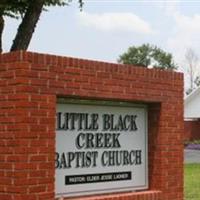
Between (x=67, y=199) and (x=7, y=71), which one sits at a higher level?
(x=7, y=71)

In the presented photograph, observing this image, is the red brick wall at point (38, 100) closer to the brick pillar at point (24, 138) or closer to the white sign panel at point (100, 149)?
the brick pillar at point (24, 138)

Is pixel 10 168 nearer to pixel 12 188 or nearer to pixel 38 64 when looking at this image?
pixel 12 188

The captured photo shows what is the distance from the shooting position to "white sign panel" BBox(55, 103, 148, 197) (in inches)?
353

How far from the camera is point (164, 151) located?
1047 centimetres

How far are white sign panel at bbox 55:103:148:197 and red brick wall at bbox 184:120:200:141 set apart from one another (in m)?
45.6

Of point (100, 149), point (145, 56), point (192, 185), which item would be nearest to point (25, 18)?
point (192, 185)

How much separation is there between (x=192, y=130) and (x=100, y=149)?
4793 centimetres

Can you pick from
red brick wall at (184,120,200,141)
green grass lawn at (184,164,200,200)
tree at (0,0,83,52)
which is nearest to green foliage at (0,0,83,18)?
tree at (0,0,83,52)

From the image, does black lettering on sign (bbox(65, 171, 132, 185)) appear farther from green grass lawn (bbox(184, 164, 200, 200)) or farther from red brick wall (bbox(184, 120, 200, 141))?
red brick wall (bbox(184, 120, 200, 141))

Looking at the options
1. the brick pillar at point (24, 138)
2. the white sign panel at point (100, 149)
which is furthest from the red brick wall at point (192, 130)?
the brick pillar at point (24, 138)

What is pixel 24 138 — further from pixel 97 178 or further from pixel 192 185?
pixel 192 185

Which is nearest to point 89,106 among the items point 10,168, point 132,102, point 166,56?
point 132,102

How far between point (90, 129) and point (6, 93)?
1433 mm

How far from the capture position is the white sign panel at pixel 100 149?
896cm
